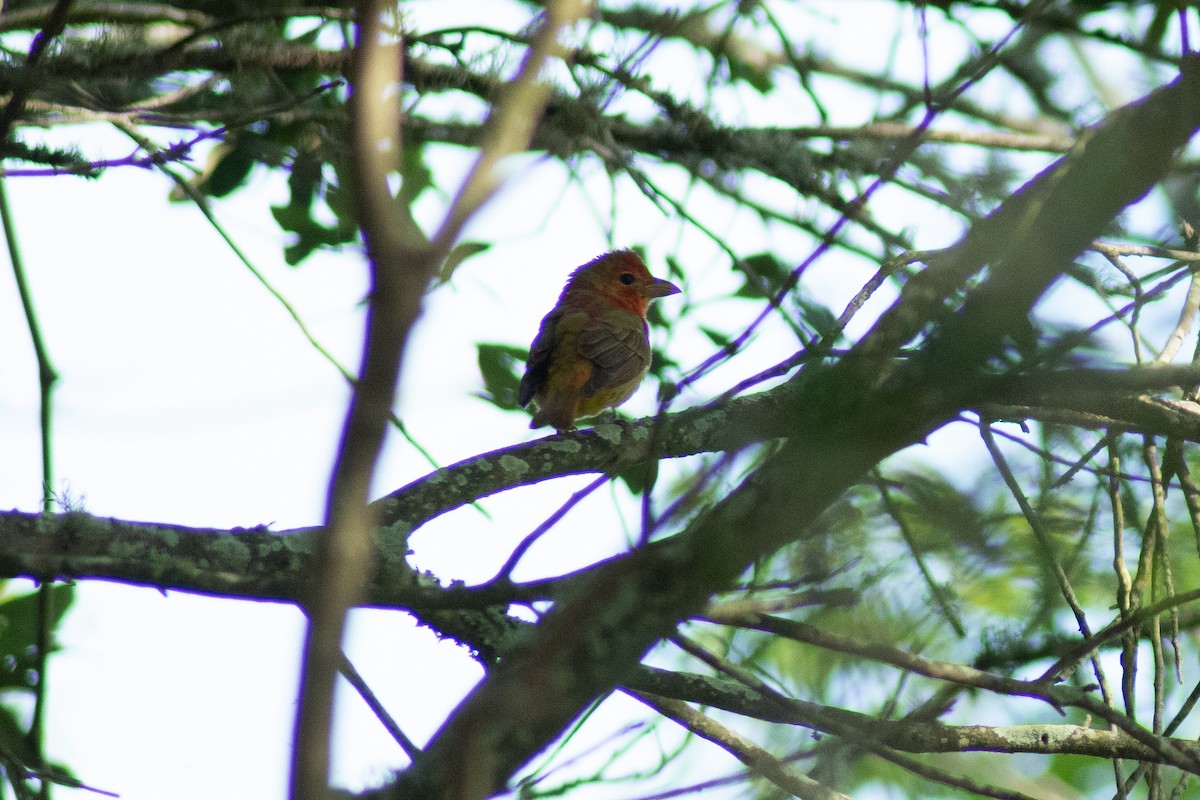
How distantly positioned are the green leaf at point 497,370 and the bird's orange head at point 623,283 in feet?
6.78

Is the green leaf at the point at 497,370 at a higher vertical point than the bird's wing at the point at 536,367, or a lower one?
lower

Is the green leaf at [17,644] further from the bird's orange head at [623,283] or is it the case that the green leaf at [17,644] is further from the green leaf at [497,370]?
the bird's orange head at [623,283]

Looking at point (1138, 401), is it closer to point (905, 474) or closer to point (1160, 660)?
point (1160, 660)

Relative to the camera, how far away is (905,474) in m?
2.53

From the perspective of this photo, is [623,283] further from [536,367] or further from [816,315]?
[816,315]

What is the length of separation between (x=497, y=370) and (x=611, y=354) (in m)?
0.97

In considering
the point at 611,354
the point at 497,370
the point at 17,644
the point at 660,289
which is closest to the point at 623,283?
the point at 660,289

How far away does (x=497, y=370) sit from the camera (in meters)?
5.03

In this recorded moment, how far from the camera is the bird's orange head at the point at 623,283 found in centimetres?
715

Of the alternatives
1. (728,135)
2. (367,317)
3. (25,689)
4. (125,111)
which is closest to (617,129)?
(728,135)

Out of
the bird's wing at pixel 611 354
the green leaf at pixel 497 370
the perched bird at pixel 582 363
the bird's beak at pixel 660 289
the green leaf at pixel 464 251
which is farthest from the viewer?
the bird's beak at pixel 660 289

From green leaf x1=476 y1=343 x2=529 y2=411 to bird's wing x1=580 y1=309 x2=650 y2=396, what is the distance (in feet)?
2.52

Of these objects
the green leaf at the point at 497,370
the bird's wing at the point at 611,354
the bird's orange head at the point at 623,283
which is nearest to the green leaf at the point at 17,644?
the green leaf at the point at 497,370

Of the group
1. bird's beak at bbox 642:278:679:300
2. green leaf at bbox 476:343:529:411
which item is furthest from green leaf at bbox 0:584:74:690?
bird's beak at bbox 642:278:679:300
